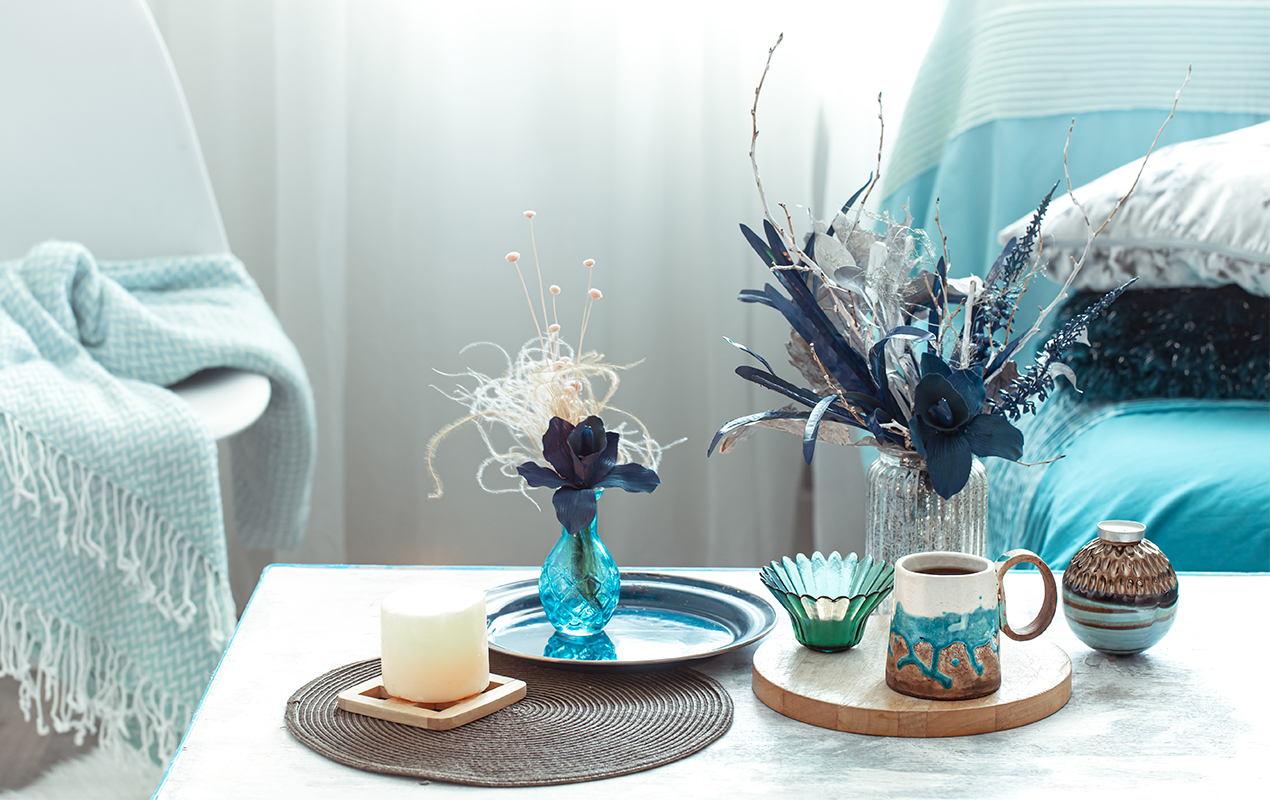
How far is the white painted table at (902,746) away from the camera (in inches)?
21.5

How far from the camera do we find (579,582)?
727mm

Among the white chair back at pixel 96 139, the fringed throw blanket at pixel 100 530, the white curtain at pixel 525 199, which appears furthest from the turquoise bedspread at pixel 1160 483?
the white chair back at pixel 96 139

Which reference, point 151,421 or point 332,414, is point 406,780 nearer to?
point 151,421

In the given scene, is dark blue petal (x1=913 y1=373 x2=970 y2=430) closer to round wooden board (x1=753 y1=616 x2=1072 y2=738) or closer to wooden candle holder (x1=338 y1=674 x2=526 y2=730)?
round wooden board (x1=753 y1=616 x2=1072 y2=738)

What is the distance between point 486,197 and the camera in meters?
1.91

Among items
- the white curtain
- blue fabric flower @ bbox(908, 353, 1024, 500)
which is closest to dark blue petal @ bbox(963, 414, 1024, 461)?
blue fabric flower @ bbox(908, 353, 1024, 500)

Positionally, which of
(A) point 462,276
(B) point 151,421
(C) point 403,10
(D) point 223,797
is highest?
(C) point 403,10

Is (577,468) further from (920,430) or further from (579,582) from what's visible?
(920,430)

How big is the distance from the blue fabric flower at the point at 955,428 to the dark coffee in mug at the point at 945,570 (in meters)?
0.05

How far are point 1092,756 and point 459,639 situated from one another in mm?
348

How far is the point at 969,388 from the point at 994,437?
3 centimetres

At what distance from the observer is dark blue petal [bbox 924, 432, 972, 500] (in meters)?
0.60

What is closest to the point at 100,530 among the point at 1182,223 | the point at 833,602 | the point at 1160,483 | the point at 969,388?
the point at 833,602

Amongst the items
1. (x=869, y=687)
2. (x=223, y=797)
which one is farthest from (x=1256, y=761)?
(x=223, y=797)
